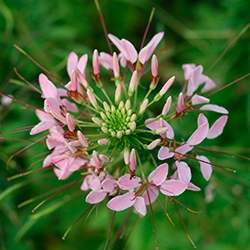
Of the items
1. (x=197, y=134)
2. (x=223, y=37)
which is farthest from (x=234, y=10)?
(x=197, y=134)

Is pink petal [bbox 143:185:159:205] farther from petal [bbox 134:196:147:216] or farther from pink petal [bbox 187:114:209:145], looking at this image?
pink petal [bbox 187:114:209:145]

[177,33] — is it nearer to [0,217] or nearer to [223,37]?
[223,37]

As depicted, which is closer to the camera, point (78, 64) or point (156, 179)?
point (156, 179)

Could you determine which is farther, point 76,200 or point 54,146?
point 76,200

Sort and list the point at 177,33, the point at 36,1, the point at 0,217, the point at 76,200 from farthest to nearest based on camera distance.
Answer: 1. the point at 177,33
2. the point at 36,1
3. the point at 76,200
4. the point at 0,217

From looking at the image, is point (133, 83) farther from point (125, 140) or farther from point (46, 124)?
point (46, 124)

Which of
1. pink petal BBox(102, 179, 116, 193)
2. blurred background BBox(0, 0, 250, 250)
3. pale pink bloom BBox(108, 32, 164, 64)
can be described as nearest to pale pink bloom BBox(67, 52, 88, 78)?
pale pink bloom BBox(108, 32, 164, 64)

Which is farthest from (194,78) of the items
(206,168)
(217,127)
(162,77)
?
(162,77)
